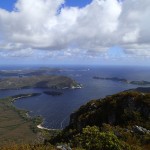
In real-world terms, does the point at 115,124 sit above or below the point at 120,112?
below

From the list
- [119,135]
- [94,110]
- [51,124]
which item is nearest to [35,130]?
[51,124]

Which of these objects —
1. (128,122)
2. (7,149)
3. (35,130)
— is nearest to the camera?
(7,149)

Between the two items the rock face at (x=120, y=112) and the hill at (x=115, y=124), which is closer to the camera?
the hill at (x=115, y=124)

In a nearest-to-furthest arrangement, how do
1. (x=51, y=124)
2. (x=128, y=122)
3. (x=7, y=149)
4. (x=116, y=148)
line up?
(x=7, y=149) < (x=116, y=148) < (x=128, y=122) < (x=51, y=124)

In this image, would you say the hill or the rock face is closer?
the hill

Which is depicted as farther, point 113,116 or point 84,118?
point 84,118

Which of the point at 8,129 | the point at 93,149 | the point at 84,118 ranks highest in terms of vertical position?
the point at 93,149

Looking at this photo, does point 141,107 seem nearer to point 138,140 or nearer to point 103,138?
point 138,140

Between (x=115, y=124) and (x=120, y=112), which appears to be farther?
(x=120, y=112)
